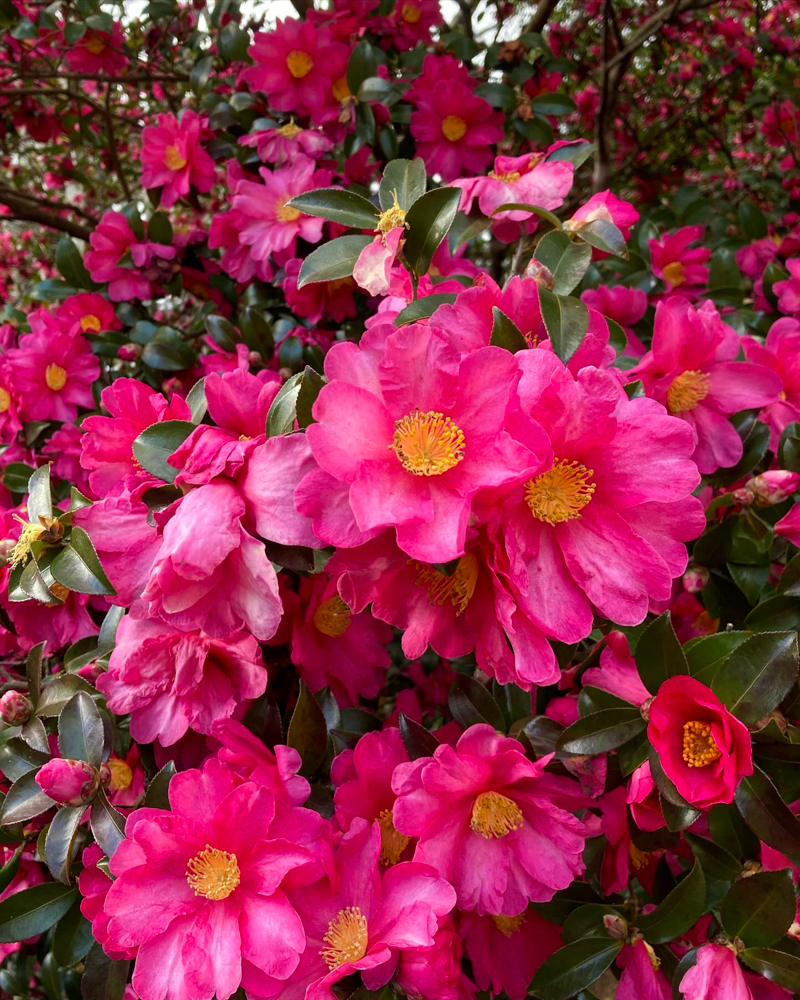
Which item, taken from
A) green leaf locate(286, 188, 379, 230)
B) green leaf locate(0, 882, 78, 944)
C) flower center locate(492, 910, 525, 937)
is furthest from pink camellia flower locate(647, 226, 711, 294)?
green leaf locate(0, 882, 78, 944)

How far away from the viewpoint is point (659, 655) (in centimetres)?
64

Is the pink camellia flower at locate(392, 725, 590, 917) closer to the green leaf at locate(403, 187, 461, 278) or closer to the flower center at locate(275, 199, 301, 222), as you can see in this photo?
the green leaf at locate(403, 187, 461, 278)

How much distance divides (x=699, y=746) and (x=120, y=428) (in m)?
0.61

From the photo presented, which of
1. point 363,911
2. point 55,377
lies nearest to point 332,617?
point 363,911

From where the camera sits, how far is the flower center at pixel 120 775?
32.3 inches

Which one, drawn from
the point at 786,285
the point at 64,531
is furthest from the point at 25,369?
the point at 786,285

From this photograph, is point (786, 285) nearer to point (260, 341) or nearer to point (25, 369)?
point (260, 341)

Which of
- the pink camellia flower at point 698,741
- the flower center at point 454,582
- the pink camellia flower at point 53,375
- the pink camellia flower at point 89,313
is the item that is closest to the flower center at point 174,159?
the pink camellia flower at point 89,313

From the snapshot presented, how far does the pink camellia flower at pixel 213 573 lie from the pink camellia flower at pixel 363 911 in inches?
9.1

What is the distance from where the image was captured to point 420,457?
53 centimetres

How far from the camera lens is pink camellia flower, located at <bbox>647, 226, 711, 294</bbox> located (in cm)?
139

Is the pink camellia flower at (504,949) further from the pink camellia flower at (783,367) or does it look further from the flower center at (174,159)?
the flower center at (174,159)

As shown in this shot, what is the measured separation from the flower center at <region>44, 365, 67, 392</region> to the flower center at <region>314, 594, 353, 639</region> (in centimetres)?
80

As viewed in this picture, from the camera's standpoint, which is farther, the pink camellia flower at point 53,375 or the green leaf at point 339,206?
the pink camellia flower at point 53,375
